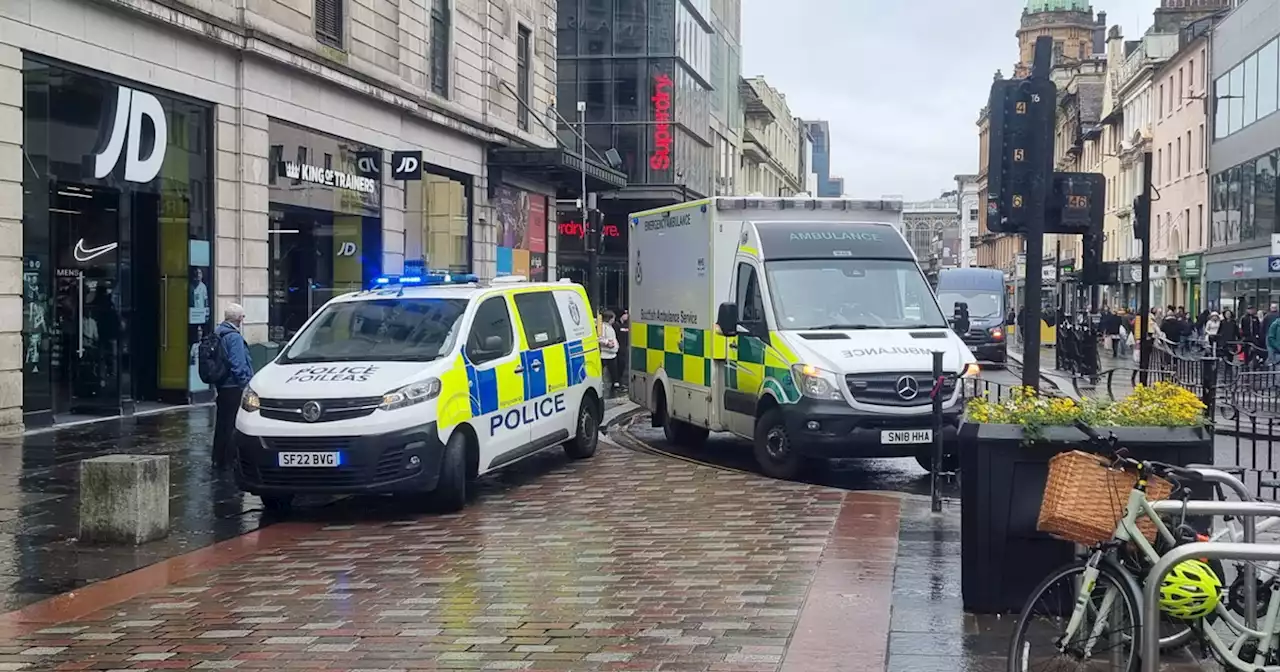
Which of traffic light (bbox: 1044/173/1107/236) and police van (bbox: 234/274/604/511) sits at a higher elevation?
traffic light (bbox: 1044/173/1107/236)

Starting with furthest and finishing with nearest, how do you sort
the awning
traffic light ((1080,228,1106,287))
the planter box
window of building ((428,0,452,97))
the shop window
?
1. the awning
2. window of building ((428,0,452,97))
3. the shop window
4. traffic light ((1080,228,1106,287))
5. the planter box

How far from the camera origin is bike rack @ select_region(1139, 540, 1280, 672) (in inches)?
164

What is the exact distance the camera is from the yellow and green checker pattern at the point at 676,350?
1385 centimetres

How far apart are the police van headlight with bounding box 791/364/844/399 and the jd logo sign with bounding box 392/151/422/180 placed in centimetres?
1224

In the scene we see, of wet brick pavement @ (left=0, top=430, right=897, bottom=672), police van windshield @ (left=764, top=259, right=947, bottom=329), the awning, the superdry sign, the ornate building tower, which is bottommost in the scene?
wet brick pavement @ (left=0, top=430, right=897, bottom=672)

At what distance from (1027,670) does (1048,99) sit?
4.86 metres

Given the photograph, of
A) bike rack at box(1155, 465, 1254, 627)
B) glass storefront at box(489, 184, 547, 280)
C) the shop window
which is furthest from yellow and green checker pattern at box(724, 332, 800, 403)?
glass storefront at box(489, 184, 547, 280)

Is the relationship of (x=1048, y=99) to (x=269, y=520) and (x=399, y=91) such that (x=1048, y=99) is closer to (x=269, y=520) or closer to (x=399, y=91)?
(x=269, y=520)

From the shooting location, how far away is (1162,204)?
191 ft

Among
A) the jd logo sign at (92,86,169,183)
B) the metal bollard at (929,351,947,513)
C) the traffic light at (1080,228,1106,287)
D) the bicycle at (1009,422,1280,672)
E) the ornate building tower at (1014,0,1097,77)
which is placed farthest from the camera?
the ornate building tower at (1014,0,1097,77)

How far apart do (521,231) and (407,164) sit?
7.70 m

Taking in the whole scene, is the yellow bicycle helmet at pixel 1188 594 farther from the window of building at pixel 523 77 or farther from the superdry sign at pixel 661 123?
the superdry sign at pixel 661 123

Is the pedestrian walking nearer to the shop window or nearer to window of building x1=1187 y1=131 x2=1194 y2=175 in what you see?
the shop window

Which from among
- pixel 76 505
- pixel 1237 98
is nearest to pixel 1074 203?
pixel 76 505
